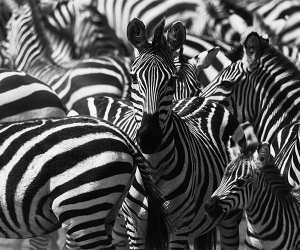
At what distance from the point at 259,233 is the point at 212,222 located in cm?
33

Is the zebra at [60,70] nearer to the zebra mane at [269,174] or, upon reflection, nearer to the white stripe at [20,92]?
the white stripe at [20,92]

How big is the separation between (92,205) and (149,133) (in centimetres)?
70

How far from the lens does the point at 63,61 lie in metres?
13.0

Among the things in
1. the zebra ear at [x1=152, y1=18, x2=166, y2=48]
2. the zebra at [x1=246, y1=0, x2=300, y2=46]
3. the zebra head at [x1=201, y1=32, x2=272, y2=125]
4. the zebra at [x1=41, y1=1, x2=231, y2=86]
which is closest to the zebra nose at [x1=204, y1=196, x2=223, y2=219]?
the zebra ear at [x1=152, y1=18, x2=166, y2=48]

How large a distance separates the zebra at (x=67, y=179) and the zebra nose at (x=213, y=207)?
2.46 ft

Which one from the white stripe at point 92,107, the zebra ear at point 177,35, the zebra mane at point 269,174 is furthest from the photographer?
the white stripe at point 92,107

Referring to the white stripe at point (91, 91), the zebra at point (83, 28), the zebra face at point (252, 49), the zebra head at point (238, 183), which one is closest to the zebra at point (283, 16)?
the zebra at point (83, 28)

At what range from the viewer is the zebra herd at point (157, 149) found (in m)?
6.25

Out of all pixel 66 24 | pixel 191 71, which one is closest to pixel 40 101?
pixel 191 71

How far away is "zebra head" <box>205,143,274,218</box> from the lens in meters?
7.02

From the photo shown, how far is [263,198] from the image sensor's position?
7.39 meters

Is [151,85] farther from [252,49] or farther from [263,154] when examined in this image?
[252,49]

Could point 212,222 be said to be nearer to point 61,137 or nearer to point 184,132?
point 184,132

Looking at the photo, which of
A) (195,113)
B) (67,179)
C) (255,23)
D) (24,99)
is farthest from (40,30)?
(67,179)
